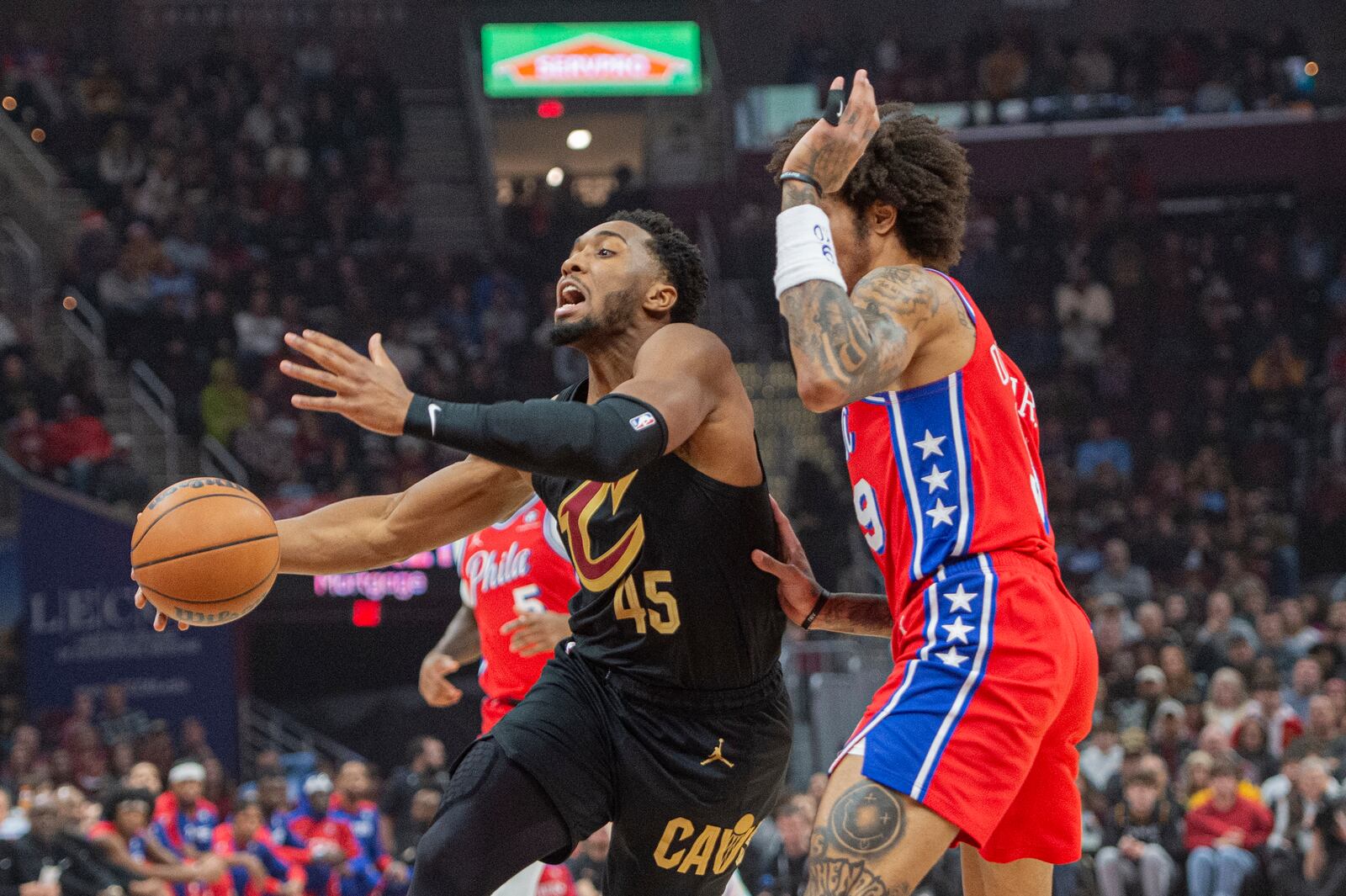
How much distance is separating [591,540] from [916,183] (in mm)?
1352

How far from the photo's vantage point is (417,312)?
63.8ft

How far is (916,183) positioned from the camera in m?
4.05

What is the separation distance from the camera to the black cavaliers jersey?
433cm

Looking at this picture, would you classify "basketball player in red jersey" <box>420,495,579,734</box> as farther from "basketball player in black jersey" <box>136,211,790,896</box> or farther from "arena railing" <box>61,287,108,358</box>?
"arena railing" <box>61,287,108,358</box>

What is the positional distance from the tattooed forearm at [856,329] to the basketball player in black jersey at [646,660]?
1.72ft

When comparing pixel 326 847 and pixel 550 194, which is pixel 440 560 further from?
pixel 550 194

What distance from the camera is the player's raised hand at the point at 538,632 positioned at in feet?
20.1

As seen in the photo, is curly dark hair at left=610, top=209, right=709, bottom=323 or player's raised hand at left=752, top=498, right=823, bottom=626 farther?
curly dark hair at left=610, top=209, right=709, bottom=323

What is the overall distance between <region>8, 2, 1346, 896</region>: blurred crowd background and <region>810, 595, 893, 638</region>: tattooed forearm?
6713 mm

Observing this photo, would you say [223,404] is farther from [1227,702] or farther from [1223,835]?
[1223,835]

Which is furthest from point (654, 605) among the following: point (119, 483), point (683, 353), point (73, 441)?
point (73, 441)

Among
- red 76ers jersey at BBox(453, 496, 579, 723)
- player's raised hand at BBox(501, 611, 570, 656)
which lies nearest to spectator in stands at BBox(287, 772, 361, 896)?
red 76ers jersey at BBox(453, 496, 579, 723)

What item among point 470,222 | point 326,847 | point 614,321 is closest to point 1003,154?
point 470,222

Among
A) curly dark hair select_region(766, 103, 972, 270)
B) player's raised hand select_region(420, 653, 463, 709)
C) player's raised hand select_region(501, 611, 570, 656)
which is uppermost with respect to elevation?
curly dark hair select_region(766, 103, 972, 270)
